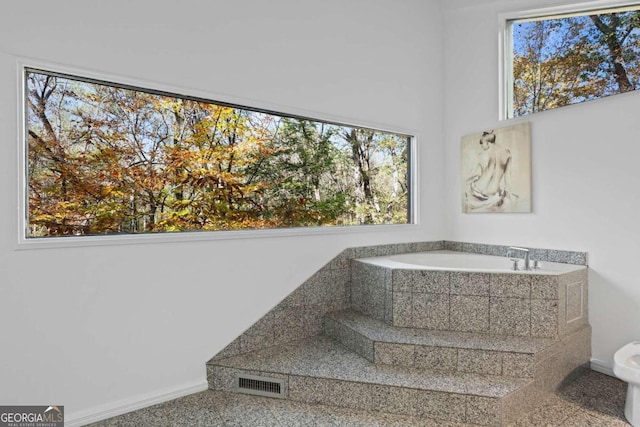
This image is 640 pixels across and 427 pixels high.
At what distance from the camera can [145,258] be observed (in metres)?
2.23

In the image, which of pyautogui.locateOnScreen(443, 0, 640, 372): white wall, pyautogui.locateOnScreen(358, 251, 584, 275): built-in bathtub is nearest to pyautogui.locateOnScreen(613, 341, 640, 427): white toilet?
pyautogui.locateOnScreen(443, 0, 640, 372): white wall

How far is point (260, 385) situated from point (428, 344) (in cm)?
107

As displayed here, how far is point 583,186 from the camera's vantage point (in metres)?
2.78

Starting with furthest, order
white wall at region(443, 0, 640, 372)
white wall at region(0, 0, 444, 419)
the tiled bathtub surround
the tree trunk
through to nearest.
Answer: the tree trunk → white wall at region(443, 0, 640, 372) → the tiled bathtub surround → white wall at region(0, 0, 444, 419)

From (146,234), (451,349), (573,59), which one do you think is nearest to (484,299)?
(451,349)

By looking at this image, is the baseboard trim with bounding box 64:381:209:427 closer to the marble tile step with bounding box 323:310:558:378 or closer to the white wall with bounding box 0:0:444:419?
the white wall with bounding box 0:0:444:419

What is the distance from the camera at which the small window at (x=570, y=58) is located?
2.71 meters

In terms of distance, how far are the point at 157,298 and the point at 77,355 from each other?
48cm

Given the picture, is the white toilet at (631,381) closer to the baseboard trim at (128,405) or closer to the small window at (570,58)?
the small window at (570,58)

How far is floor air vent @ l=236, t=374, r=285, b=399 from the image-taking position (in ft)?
7.51

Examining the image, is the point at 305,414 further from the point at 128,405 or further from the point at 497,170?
the point at 497,170

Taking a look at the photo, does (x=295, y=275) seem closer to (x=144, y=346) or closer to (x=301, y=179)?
(x=301, y=179)

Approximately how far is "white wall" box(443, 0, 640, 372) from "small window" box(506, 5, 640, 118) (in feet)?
0.42

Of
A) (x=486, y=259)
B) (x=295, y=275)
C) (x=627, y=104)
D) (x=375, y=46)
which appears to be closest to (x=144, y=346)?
(x=295, y=275)
